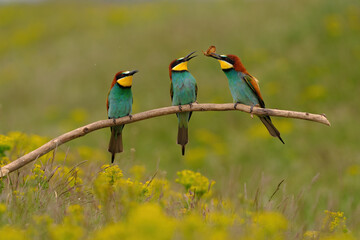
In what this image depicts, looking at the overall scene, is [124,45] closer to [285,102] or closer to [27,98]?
[27,98]

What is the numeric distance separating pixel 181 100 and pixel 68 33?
1439 cm

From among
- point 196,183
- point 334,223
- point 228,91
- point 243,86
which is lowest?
point 334,223

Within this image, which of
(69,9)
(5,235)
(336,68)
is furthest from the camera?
(69,9)

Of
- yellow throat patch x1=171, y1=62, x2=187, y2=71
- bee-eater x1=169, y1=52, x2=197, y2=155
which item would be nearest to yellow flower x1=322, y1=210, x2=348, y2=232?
bee-eater x1=169, y1=52, x2=197, y2=155

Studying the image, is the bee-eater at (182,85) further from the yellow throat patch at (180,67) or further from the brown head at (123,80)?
the brown head at (123,80)

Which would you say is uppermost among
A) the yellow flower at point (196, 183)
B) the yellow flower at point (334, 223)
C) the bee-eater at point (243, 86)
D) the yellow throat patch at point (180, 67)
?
the yellow throat patch at point (180, 67)

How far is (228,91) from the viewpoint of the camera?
27.2 feet

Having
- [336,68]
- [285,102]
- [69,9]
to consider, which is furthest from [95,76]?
[69,9]

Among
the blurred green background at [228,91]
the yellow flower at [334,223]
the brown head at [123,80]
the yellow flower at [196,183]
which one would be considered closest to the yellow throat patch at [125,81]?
the brown head at [123,80]

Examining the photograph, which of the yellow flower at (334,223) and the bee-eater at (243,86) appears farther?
the bee-eater at (243,86)

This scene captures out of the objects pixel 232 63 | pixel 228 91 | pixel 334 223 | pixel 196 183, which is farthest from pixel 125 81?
pixel 228 91

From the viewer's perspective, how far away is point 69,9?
21.2m

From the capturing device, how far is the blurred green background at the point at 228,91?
6.35 meters

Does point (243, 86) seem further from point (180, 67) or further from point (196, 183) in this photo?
point (196, 183)
